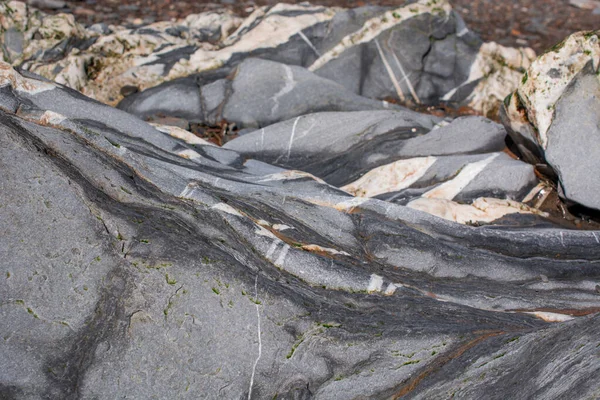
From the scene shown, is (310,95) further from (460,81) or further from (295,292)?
(295,292)

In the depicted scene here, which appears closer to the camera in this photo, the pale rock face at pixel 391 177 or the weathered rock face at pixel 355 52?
the pale rock face at pixel 391 177

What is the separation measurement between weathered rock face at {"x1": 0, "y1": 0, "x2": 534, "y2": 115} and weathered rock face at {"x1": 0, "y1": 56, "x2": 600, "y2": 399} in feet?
12.1

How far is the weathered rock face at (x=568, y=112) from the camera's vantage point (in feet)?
15.7

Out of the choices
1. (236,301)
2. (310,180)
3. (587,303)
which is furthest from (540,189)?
(236,301)

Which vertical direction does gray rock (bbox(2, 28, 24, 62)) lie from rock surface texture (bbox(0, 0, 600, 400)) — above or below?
below

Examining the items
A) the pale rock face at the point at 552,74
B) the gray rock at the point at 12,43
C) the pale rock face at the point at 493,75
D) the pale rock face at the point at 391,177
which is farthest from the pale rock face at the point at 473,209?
the gray rock at the point at 12,43

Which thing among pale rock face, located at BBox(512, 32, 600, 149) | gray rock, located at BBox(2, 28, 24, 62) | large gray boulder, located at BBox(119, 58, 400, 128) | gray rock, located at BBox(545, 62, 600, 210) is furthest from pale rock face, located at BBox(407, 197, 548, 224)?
gray rock, located at BBox(2, 28, 24, 62)

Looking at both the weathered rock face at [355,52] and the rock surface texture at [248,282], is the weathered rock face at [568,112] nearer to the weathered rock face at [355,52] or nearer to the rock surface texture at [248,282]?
the rock surface texture at [248,282]

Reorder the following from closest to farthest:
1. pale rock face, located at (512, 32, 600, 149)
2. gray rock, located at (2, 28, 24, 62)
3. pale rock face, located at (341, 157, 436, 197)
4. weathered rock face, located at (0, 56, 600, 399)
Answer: weathered rock face, located at (0, 56, 600, 399) < pale rock face, located at (512, 32, 600, 149) < pale rock face, located at (341, 157, 436, 197) < gray rock, located at (2, 28, 24, 62)

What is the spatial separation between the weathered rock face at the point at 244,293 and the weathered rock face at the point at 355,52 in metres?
3.68

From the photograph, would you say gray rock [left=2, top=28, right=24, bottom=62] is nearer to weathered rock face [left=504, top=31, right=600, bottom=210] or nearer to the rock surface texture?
the rock surface texture

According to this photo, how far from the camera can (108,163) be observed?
3559 millimetres

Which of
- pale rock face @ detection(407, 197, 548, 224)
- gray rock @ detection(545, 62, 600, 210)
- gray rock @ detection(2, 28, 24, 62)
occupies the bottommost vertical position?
gray rock @ detection(2, 28, 24, 62)

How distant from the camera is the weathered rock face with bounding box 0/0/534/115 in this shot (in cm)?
739
